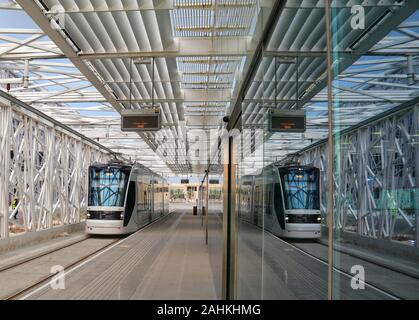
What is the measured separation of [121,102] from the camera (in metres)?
13.0

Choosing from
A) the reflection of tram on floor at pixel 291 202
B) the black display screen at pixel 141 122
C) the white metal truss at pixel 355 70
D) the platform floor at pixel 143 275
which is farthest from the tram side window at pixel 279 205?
the black display screen at pixel 141 122

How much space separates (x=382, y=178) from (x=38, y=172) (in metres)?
16.9

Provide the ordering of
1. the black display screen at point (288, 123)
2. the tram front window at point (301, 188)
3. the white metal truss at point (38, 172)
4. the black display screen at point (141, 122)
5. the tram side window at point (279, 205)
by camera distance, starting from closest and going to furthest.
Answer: the tram front window at point (301, 188)
the black display screen at point (288, 123)
the tram side window at point (279, 205)
the black display screen at point (141, 122)
the white metal truss at point (38, 172)

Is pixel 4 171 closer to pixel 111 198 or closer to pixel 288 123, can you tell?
pixel 111 198

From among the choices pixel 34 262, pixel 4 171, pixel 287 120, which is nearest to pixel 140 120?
pixel 34 262

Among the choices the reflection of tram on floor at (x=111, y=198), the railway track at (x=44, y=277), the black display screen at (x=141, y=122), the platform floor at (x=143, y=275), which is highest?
the black display screen at (x=141, y=122)

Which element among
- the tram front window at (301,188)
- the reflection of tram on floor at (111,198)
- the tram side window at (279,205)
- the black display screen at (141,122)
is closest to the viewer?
the tram front window at (301,188)

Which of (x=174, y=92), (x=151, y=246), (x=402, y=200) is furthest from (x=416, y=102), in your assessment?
(x=151, y=246)

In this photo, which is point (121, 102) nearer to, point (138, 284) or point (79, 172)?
point (138, 284)

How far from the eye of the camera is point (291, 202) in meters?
1.54

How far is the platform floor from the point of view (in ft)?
24.2

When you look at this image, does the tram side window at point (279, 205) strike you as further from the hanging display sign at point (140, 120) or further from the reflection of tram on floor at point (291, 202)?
the hanging display sign at point (140, 120)

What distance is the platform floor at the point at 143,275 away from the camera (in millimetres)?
7391

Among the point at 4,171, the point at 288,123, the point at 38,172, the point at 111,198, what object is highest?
the point at 38,172
